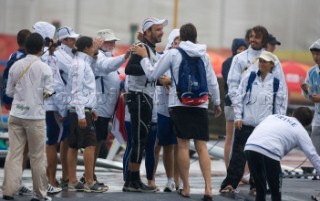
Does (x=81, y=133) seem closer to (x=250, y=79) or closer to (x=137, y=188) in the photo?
(x=137, y=188)

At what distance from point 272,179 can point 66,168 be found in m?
2.90

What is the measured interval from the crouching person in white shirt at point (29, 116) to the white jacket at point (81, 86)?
76 centimetres

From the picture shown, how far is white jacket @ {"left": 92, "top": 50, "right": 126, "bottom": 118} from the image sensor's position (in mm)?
12711

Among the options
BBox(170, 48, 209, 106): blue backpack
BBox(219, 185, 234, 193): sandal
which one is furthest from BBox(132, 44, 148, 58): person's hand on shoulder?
BBox(219, 185, 234, 193): sandal

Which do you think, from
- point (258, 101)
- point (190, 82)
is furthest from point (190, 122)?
point (258, 101)

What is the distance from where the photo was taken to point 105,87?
512 inches

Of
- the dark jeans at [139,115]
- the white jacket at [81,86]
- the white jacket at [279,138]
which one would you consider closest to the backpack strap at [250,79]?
the dark jeans at [139,115]

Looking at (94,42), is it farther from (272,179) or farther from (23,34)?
(272,179)

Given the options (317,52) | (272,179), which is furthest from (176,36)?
(272,179)

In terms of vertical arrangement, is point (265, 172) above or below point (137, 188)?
above

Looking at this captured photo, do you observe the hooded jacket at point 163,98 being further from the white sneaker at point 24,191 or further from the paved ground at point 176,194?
the white sneaker at point 24,191

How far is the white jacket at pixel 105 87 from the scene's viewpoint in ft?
41.7

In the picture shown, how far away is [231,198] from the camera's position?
12.2m

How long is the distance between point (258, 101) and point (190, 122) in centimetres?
94
